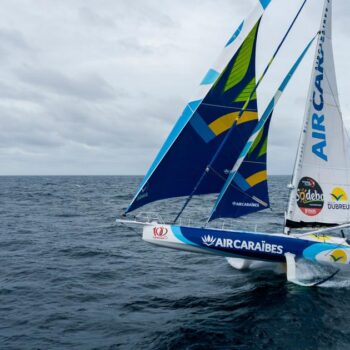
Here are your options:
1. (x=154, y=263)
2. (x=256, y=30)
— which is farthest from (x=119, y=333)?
(x=256, y=30)

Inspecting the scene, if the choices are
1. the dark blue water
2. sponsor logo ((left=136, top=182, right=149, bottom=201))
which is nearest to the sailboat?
sponsor logo ((left=136, top=182, right=149, bottom=201))

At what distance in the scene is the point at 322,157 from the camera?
42.4 ft

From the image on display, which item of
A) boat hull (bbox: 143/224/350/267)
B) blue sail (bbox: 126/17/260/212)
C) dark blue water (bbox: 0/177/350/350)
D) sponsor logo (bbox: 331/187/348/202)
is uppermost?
blue sail (bbox: 126/17/260/212)

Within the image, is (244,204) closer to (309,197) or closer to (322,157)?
(309,197)

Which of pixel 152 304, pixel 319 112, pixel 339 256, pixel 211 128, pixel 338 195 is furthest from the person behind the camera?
pixel 338 195

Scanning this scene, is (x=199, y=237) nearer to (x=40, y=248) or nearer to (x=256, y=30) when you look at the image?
(x=256, y=30)

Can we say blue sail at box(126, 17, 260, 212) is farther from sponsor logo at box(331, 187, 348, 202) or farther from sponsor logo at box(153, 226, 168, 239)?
sponsor logo at box(331, 187, 348, 202)

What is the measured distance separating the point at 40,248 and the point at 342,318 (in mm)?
13414

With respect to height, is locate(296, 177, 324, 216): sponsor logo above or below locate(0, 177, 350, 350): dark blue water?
above

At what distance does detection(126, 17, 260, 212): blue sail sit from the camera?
455 inches

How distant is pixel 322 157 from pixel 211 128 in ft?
12.9

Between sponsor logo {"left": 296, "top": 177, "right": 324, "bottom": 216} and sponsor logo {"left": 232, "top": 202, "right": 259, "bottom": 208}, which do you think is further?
sponsor logo {"left": 296, "top": 177, "right": 324, "bottom": 216}

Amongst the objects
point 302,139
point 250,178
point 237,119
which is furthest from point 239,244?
point 302,139

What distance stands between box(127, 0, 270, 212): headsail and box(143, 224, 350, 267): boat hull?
3.80ft
